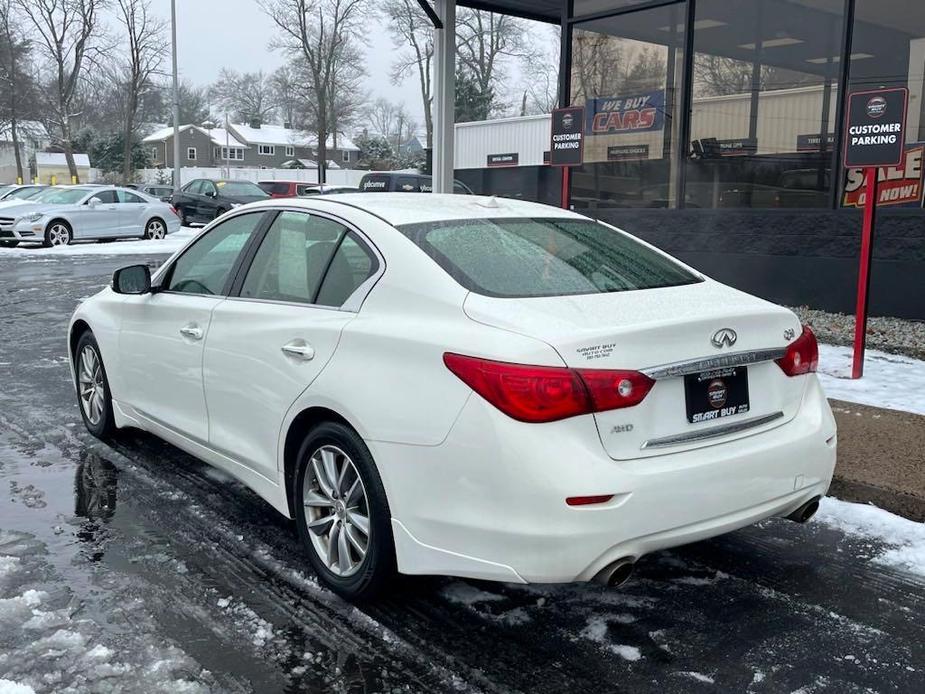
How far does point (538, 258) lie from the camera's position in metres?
3.82

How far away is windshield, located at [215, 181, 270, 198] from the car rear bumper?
28.8m

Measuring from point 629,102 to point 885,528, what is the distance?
31.8ft

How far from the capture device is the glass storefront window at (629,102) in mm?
12562

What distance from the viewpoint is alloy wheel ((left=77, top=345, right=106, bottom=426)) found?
5.82 m

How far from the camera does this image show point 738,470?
3295mm

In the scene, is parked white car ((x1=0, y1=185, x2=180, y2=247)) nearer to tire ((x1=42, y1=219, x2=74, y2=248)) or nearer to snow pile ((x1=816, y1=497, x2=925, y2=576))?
tire ((x1=42, y1=219, x2=74, y2=248))

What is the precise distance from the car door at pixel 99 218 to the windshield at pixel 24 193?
6.58 feet

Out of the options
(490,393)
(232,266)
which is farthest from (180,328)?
(490,393)

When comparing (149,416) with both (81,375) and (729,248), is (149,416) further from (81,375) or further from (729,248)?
(729,248)

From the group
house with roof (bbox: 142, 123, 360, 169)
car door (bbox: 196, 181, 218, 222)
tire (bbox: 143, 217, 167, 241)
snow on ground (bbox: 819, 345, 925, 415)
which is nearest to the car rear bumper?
snow on ground (bbox: 819, 345, 925, 415)

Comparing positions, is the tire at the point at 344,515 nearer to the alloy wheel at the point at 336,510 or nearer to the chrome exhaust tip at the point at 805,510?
the alloy wheel at the point at 336,510

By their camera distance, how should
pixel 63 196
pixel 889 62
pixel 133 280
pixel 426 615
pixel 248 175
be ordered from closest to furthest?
pixel 426 615 → pixel 133 280 → pixel 889 62 → pixel 63 196 → pixel 248 175

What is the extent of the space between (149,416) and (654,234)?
29.1 feet

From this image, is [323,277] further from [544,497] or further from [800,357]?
[800,357]
